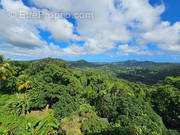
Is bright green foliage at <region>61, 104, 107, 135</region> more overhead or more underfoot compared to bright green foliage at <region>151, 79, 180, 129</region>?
more overhead

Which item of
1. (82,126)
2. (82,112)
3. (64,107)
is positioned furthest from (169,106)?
(64,107)

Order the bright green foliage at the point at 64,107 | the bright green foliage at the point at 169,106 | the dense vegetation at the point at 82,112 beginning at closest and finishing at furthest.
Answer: the dense vegetation at the point at 82,112, the bright green foliage at the point at 64,107, the bright green foliage at the point at 169,106

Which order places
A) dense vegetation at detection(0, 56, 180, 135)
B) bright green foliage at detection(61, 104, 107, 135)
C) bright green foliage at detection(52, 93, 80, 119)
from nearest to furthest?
1. bright green foliage at detection(61, 104, 107, 135)
2. dense vegetation at detection(0, 56, 180, 135)
3. bright green foliage at detection(52, 93, 80, 119)

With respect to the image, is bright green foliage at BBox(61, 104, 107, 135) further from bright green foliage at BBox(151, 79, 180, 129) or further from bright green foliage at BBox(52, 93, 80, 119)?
bright green foliage at BBox(151, 79, 180, 129)

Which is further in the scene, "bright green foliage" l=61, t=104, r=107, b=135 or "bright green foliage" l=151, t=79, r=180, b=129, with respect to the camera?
"bright green foliage" l=151, t=79, r=180, b=129

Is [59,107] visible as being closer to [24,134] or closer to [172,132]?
[24,134]

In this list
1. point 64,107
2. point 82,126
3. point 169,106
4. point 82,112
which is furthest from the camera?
point 169,106

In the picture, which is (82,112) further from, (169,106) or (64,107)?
(169,106)

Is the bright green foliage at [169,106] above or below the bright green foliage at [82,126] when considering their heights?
below

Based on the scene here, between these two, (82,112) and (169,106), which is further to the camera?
(169,106)

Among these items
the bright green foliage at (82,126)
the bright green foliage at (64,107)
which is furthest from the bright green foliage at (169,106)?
the bright green foliage at (64,107)

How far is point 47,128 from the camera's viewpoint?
8039 millimetres

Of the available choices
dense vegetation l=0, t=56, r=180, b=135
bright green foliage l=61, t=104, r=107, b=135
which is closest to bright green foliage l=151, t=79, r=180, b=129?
dense vegetation l=0, t=56, r=180, b=135

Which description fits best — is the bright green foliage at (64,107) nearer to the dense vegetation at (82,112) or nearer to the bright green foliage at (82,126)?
the dense vegetation at (82,112)
